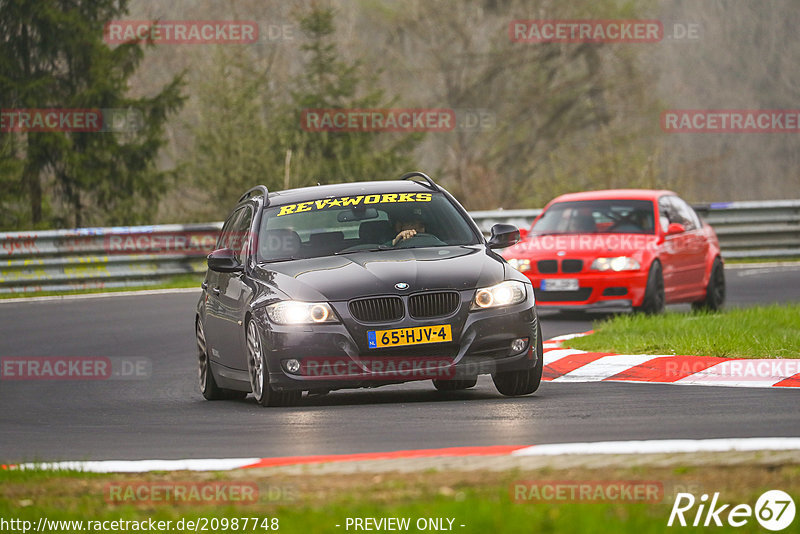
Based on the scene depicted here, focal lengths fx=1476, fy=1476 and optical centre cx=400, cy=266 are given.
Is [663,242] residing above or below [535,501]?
below

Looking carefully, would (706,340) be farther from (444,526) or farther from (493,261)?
(444,526)

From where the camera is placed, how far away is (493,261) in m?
10.5

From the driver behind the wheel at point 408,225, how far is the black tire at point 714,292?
328 inches

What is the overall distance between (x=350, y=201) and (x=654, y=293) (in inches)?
276

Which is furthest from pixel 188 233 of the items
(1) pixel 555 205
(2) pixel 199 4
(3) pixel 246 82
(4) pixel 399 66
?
(2) pixel 199 4

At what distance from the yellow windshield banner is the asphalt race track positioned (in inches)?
58.5

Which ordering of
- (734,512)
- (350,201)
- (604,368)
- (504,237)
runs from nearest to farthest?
(734,512), (504,237), (350,201), (604,368)

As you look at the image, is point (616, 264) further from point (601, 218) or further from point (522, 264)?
point (601, 218)

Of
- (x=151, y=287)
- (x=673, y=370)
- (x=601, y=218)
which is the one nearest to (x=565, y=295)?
(x=601, y=218)

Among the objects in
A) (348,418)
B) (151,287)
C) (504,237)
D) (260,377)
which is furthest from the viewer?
(151,287)

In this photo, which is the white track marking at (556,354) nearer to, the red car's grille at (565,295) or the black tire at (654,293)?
the black tire at (654,293)

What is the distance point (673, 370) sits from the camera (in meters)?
11.7

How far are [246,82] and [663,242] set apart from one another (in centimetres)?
2970

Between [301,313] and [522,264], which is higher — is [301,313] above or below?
above
